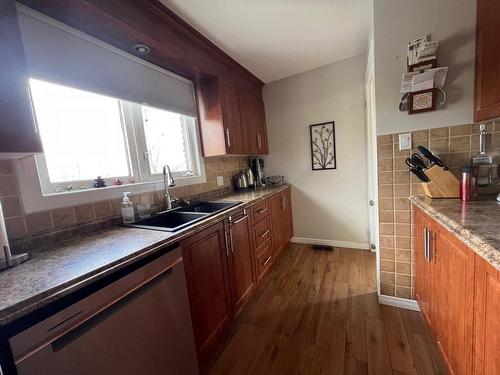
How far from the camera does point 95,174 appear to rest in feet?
4.66

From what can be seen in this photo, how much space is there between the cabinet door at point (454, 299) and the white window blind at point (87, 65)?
6.77ft

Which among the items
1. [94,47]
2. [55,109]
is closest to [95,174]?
[55,109]

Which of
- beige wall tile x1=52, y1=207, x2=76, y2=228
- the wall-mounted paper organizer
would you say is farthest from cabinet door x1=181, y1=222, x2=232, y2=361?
the wall-mounted paper organizer

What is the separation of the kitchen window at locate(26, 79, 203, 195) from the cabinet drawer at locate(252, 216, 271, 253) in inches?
31.5

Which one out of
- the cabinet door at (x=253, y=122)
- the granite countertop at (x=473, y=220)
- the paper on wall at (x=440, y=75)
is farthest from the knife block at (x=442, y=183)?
the cabinet door at (x=253, y=122)

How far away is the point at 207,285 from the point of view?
51.1 inches

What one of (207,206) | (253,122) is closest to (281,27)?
(253,122)

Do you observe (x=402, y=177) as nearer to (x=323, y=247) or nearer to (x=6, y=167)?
(x=323, y=247)

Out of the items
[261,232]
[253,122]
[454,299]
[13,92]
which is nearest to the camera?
[13,92]

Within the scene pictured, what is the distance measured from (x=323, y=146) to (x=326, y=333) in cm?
204

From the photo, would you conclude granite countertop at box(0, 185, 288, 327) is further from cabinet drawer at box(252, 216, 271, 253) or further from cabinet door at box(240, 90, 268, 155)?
cabinet door at box(240, 90, 268, 155)

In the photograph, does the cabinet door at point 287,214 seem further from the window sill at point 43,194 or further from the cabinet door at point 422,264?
the window sill at point 43,194

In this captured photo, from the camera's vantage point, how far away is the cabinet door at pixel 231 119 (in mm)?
2184

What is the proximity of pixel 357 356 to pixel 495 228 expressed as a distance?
1.04 metres
